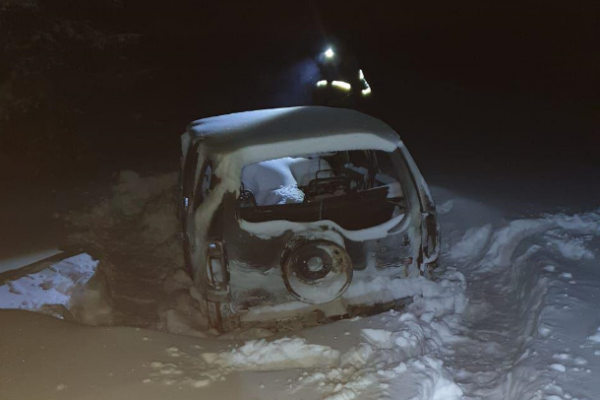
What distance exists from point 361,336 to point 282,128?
1.68 m

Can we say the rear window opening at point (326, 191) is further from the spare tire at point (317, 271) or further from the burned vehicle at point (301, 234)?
the spare tire at point (317, 271)

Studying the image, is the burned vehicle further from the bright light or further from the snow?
the bright light

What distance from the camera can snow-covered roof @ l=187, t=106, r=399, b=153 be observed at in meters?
3.77

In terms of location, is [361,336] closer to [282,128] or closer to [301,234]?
[301,234]

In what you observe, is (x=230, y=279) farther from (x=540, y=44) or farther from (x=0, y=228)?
(x=540, y=44)

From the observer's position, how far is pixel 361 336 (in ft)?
11.0

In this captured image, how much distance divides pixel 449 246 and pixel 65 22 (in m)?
8.92

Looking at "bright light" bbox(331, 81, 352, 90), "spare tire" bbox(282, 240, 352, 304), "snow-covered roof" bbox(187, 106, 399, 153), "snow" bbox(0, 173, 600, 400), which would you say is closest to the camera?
"snow" bbox(0, 173, 600, 400)

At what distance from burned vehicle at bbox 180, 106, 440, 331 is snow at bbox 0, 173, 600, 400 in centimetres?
11

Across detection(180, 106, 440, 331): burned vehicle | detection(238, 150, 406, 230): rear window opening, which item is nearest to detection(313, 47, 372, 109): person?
detection(238, 150, 406, 230): rear window opening

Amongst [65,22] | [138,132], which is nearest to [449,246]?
[65,22]

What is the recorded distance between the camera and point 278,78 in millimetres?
19609

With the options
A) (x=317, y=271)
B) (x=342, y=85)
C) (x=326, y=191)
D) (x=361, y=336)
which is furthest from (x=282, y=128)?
(x=342, y=85)

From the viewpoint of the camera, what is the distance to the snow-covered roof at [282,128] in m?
3.77
